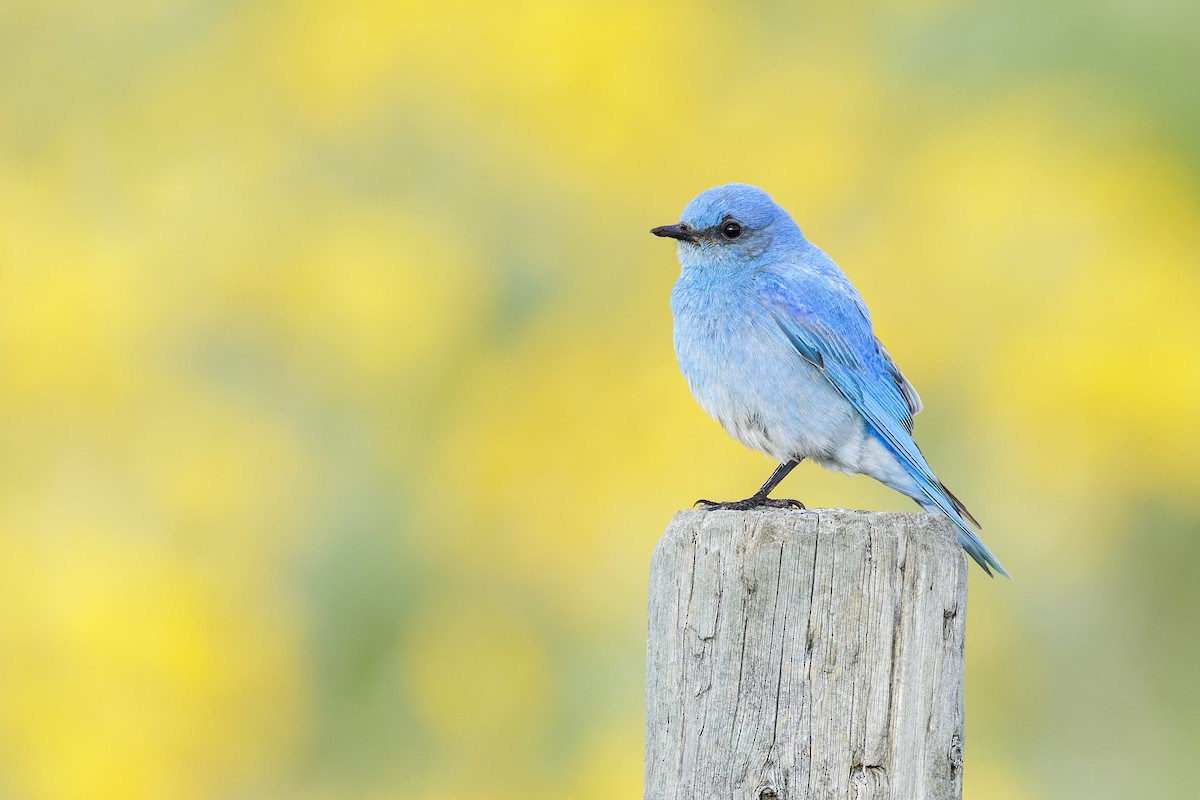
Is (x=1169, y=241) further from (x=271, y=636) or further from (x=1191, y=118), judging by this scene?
(x=271, y=636)

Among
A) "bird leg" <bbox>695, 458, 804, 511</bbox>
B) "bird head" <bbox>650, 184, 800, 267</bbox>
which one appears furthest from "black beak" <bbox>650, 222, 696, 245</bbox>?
"bird leg" <bbox>695, 458, 804, 511</bbox>

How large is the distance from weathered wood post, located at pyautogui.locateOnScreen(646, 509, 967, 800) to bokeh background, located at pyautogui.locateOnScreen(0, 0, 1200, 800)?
570 centimetres

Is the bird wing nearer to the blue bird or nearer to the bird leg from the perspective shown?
the blue bird

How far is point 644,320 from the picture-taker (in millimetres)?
10109

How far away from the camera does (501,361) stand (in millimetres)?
→ 10125

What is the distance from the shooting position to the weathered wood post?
2.97 metres

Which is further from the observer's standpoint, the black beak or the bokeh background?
the bokeh background

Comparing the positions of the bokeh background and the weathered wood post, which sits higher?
the bokeh background

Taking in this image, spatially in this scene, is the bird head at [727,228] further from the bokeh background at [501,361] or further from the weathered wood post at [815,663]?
the bokeh background at [501,361]

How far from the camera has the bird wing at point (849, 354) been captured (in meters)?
4.66

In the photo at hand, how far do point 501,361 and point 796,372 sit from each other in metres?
5.58

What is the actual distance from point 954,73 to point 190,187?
5.50m

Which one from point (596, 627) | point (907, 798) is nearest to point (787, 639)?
point (907, 798)

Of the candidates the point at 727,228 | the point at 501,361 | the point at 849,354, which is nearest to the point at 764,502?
the point at 849,354
